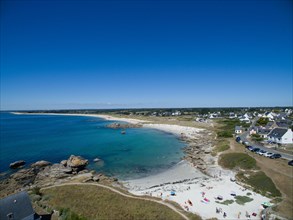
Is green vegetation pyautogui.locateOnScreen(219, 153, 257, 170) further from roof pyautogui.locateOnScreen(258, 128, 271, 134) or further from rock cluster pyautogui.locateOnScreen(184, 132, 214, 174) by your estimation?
roof pyautogui.locateOnScreen(258, 128, 271, 134)

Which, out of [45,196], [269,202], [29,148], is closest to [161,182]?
[269,202]

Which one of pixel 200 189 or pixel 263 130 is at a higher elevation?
pixel 263 130

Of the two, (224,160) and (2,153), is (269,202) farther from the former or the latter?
(2,153)

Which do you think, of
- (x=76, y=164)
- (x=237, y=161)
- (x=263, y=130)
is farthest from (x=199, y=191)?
(x=263, y=130)

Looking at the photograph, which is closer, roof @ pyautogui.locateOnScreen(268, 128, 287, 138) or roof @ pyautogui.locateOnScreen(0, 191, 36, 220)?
roof @ pyautogui.locateOnScreen(0, 191, 36, 220)

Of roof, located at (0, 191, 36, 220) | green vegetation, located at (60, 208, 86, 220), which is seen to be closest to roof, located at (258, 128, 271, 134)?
green vegetation, located at (60, 208, 86, 220)

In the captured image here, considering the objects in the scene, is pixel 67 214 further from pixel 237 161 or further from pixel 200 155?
pixel 200 155

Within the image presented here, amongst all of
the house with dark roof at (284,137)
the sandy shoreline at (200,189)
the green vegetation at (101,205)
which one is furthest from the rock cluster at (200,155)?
the green vegetation at (101,205)
